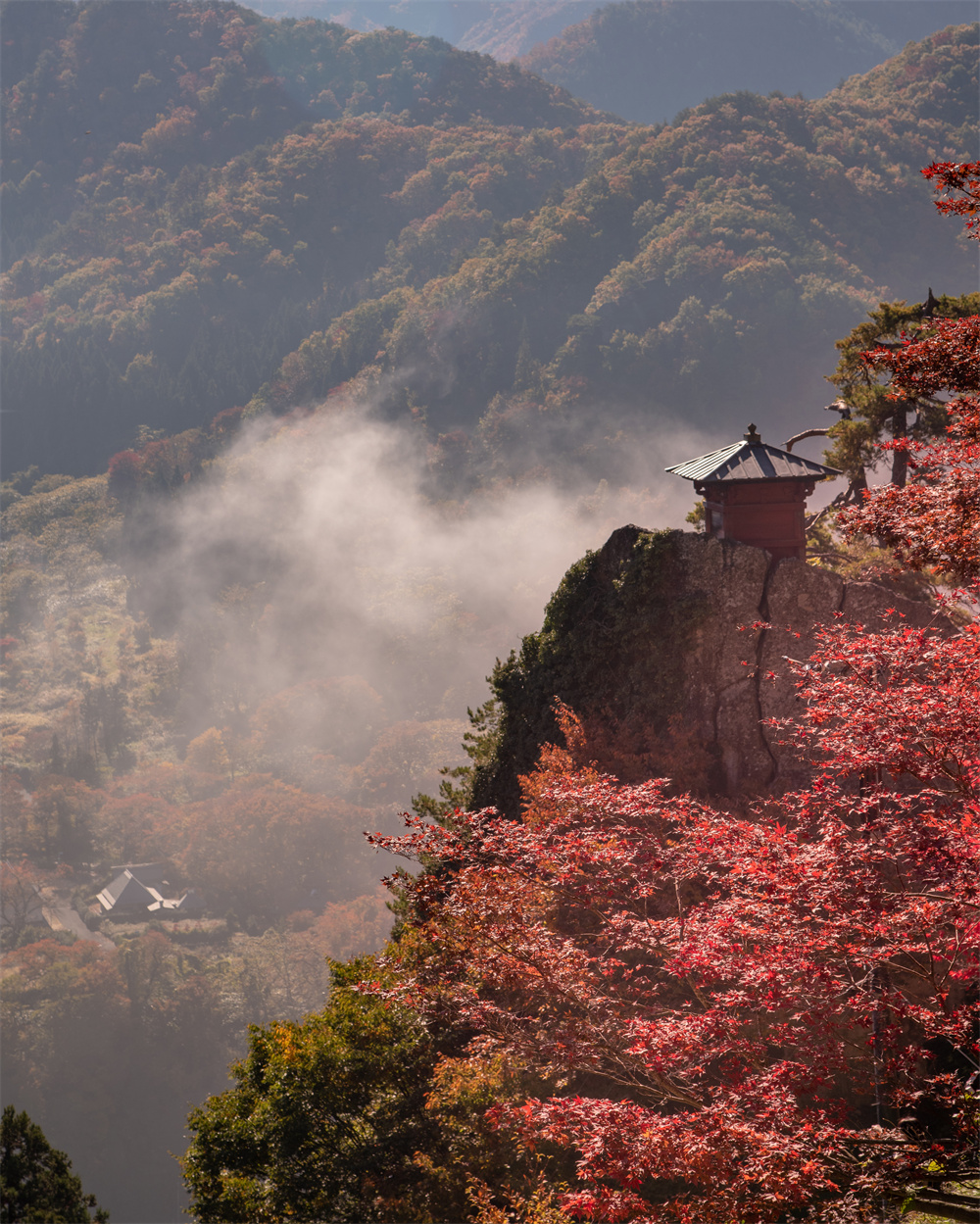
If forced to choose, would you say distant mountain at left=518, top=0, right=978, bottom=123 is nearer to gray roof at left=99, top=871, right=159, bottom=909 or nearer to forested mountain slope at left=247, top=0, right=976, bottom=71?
forested mountain slope at left=247, top=0, right=976, bottom=71

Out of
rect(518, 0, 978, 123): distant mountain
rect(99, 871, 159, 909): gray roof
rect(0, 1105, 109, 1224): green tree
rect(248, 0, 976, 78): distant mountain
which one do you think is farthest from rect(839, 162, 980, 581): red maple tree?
rect(248, 0, 976, 78): distant mountain

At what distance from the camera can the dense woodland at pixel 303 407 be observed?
73.1 m

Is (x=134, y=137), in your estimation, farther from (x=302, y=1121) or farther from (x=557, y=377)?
(x=302, y=1121)

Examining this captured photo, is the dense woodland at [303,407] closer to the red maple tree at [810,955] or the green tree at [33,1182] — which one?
the green tree at [33,1182]

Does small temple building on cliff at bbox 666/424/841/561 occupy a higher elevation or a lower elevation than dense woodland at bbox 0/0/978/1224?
lower

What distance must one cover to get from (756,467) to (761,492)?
1.37 feet

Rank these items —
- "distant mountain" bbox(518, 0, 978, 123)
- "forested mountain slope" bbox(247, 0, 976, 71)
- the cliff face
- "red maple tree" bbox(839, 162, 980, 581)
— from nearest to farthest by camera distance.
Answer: "red maple tree" bbox(839, 162, 980, 581) < the cliff face < "forested mountain slope" bbox(247, 0, 976, 71) < "distant mountain" bbox(518, 0, 978, 123)

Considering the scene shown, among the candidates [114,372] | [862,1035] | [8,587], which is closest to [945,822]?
[862,1035]

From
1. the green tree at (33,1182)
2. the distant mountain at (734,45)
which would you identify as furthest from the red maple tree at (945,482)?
the distant mountain at (734,45)

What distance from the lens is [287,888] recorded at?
3051 inches

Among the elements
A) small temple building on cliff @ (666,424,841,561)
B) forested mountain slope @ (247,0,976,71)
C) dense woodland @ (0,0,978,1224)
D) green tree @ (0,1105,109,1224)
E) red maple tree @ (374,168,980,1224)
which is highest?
forested mountain slope @ (247,0,976,71)

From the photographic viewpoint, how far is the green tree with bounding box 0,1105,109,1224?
16.6m

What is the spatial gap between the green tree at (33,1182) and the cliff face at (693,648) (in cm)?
1270

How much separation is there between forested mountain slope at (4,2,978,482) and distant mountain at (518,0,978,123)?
3952 cm
